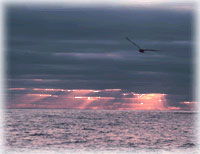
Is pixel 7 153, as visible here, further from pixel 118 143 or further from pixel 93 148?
pixel 118 143

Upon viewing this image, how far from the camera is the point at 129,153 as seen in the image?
51.6 metres

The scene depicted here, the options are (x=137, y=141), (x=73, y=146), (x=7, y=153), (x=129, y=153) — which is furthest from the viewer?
(x=137, y=141)

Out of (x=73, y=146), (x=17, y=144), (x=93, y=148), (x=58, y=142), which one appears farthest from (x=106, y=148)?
(x=17, y=144)

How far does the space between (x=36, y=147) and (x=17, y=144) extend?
15.4ft

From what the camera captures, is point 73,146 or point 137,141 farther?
point 137,141

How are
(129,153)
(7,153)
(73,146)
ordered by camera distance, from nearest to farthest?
(7,153)
(129,153)
(73,146)

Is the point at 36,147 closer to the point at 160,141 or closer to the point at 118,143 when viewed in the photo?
the point at 118,143

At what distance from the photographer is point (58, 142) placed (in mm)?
60469

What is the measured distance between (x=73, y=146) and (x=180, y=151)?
1545 cm

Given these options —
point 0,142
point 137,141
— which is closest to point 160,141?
point 137,141

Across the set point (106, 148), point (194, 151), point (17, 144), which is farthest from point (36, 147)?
point (194, 151)

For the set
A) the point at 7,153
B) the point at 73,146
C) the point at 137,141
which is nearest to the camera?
the point at 7,153

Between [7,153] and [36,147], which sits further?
[36,147]

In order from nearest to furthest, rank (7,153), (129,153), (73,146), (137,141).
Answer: (7,153)
(129,153)
(73,146)
(137,141)
